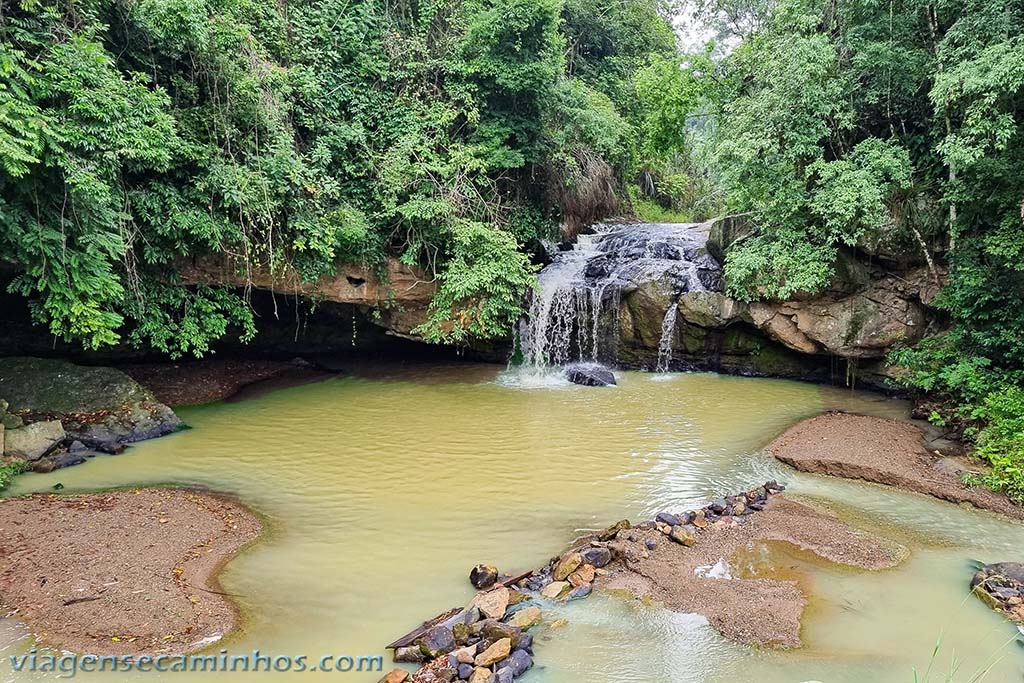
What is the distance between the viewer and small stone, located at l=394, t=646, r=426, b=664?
4.16 meters

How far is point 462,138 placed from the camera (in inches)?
481

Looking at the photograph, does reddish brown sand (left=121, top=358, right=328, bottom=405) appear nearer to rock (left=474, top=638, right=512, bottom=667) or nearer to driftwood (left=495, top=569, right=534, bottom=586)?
driftwood (left=495, top=569, right=534, bottom=586)

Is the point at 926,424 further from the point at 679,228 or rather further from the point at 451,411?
the point at 679,228

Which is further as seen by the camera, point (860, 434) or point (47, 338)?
point (47, 338)

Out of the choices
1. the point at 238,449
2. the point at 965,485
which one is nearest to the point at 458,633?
the point at 238,449

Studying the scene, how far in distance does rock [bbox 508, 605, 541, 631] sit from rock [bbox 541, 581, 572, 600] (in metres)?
0.28

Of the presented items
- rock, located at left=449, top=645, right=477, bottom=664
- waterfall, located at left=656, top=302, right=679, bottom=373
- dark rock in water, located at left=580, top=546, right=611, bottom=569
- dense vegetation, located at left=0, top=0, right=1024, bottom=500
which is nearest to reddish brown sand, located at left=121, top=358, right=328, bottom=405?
dense vegetation, located at left=0, top=0, right=1024, bottom=500

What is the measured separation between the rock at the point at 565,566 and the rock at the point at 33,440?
6614 millimetres

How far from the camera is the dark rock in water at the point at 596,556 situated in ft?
17.7

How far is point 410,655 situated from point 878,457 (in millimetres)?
6391

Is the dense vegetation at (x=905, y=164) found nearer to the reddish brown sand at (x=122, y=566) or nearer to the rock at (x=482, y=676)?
the rock at (x=482, y=676)

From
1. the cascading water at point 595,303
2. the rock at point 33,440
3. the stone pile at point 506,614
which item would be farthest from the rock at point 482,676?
the cascading water at point 595,303

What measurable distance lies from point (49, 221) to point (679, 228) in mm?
14696

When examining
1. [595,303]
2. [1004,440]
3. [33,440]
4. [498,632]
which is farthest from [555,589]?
[595,303]
